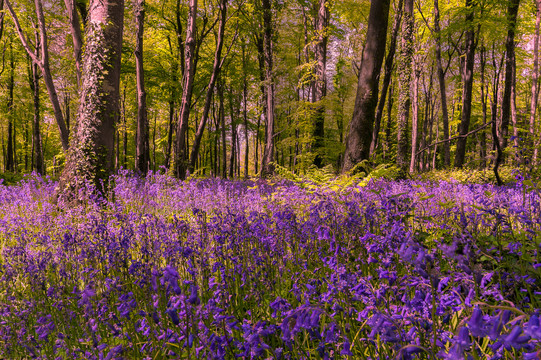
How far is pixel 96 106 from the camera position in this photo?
645cm

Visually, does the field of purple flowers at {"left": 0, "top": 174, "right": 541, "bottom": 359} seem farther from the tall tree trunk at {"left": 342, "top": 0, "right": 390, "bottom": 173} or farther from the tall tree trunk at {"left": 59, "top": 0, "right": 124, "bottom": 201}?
the tall tree trunk at {"left": 342, "top": 0, "right": 390, "bottom": 173}

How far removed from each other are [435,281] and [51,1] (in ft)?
70.8

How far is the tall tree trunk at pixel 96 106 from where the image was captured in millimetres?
6363

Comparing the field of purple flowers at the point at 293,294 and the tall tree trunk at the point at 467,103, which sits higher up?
the tall tree trunk at the point at 467,103

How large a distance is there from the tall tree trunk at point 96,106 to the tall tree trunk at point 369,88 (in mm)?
5705

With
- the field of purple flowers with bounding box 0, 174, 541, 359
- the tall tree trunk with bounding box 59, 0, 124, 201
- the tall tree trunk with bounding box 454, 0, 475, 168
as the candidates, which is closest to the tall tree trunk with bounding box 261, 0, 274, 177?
the tall tree trunk with bounding box 59, 0, 124, 201

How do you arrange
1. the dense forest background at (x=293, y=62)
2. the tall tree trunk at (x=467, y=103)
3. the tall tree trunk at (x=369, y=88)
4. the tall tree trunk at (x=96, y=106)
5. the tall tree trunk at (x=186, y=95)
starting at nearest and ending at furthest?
the tall tree trunk at (x=96, y=106)
the tall tree trunk at (x=369, y=88)
the dense forest background at (x=293, y=62)
the tall tree trunk at (x=186, y=95)
the tall tree trunk at (x=467, y=103)

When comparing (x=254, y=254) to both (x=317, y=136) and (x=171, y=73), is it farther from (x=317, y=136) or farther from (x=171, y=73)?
(x=171, y=73)

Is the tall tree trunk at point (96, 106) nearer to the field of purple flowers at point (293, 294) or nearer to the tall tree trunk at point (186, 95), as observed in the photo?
the field of purple flowers at point (293, 294)

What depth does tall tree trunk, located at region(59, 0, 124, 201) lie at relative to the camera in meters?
6.36

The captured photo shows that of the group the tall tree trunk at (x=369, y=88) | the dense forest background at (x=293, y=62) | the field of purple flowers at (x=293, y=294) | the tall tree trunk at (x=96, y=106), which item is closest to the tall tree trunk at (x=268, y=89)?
the dense forest background at (x=293, y=62)

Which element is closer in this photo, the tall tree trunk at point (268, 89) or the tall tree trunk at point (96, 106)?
the tall tree trunk at point (96, 106)

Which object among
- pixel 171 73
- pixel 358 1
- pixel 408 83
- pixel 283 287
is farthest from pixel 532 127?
pixel 171 73

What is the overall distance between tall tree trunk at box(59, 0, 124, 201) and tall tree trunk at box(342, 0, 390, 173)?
5705 millimetres
